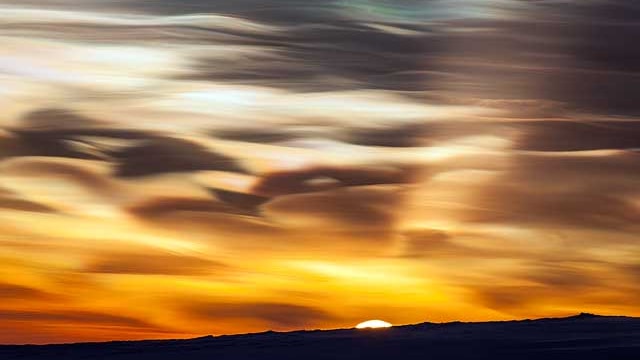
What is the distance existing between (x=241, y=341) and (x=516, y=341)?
395 cm

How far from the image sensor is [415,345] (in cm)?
2236

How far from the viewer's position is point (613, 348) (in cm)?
2147

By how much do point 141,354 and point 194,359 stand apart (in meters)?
1.18

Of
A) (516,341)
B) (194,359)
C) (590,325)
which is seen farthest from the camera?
(590,325)

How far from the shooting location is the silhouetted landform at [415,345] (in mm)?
21156

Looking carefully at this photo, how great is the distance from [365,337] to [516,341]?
2181mm

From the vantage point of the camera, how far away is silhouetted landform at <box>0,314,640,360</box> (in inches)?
833

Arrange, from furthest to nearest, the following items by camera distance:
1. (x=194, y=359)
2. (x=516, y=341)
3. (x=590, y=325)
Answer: (x=590, y=325)
(x=516, y=341)
(x=194, y=359)

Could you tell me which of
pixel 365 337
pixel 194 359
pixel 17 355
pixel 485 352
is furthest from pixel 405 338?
pixel 17 355

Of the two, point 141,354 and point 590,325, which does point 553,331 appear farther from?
point 141,354

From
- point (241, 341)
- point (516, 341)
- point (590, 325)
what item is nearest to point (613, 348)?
point (516, 341)

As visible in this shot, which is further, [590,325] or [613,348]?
[590,325]

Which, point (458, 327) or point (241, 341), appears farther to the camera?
point (458, 327)

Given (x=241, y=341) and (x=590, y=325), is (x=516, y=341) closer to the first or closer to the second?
(x=590, y=325)
